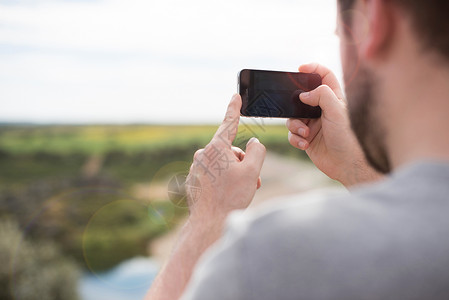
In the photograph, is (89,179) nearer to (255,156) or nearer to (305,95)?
(305,95)

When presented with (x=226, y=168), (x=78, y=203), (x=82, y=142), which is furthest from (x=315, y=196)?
(x=82, y=142)

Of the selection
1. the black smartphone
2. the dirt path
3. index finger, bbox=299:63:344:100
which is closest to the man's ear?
the black smartphone

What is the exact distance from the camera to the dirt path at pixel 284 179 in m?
15.3

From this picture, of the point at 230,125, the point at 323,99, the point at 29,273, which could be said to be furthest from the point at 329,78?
the point at 29,273

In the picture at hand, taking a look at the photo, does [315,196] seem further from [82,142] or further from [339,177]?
[82,142]

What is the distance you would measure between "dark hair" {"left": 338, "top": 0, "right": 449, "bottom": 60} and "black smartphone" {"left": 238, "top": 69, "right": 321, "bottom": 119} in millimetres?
718

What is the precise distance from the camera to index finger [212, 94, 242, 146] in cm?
109

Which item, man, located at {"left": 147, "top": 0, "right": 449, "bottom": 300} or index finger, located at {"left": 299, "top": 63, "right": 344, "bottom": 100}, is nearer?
man, located at {"left": 147, "top": 0, "right": 449, "bottom": 300}

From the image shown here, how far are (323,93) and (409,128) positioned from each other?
0.76 m

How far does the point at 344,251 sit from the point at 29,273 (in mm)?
9666

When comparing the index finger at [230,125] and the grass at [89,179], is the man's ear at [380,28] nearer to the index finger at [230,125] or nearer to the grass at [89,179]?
the index finger at [230,125]

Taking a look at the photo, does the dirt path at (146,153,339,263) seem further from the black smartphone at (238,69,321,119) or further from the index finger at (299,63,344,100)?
the black smartphone at (238,69,321,119)

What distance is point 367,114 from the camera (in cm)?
73

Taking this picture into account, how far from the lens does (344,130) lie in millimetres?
1398
